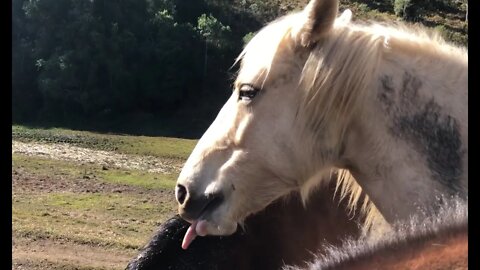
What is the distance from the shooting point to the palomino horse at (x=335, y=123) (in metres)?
1.93

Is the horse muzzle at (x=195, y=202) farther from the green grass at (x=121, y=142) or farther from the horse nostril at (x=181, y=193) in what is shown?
the green grass at (x=121, y=142)

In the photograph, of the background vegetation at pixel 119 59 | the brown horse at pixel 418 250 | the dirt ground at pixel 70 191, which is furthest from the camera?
the background vegetation at pixel 119 59

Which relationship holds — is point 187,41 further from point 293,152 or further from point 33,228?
point 293,152

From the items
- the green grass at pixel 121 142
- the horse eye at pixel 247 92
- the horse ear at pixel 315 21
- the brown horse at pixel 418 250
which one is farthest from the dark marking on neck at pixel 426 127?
the green grass at pixel 121 142

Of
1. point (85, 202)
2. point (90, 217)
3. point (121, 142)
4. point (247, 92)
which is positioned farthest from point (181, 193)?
point (121, 142)

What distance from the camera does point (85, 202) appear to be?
11.8 meters

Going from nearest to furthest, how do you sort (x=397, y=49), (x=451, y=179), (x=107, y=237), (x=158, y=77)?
1. (x=451, y=179)
2. (x=397, y=49)
3. (x=107, y=237)
4. (x=158, y=77)

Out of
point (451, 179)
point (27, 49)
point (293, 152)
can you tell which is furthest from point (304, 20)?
point (27, 49)

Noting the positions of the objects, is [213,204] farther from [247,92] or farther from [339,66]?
[339,66]

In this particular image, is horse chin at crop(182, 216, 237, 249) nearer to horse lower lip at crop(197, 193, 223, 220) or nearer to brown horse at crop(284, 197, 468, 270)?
horse lower lip at crop(197, 193, 223, 220)

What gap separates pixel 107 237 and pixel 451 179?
25.2 ft

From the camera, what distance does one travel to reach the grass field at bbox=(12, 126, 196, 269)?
8.15 m

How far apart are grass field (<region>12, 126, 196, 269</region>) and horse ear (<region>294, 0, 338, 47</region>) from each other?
6.05 meters
